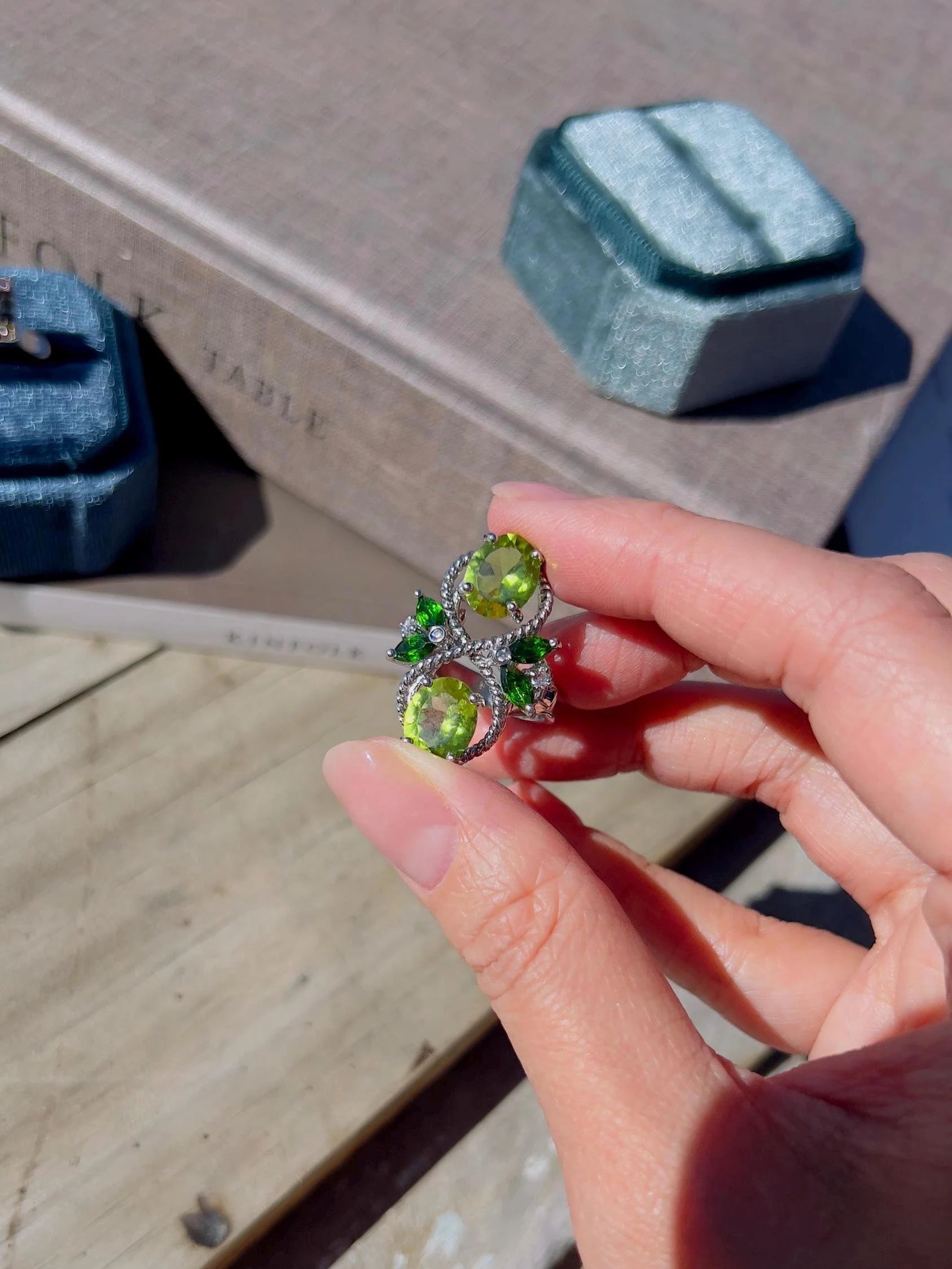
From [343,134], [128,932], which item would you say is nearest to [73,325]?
[343,134]

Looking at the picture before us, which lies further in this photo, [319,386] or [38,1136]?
[319,386]

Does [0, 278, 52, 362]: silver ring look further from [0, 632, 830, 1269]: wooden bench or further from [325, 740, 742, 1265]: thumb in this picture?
[325, 740, 742, 1265]: thumb

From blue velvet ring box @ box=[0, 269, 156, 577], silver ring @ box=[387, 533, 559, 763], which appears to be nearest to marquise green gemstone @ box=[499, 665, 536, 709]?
silver ring @ box=[387, 533, 559, 763]

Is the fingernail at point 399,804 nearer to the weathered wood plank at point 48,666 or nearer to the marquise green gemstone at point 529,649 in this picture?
the marquise green gemstone at point 529,649

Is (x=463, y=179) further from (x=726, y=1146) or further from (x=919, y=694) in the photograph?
(x=726, y=1146)

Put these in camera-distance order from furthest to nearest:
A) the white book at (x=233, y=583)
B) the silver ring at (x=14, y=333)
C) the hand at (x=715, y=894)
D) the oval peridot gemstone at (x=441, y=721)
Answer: the white book at (x=233, y=583) < the silver ring at (x=14, y=333) < the oval peridot gemstone at (x=441, y=721) < the hand at (x=715, y=894)

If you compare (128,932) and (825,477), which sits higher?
(825,477)

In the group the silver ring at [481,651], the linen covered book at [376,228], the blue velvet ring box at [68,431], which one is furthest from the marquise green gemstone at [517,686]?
the blue velvet ring box at [68,431]
